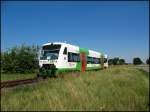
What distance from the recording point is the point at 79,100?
8477 mm

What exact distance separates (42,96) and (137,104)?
10.2 ft

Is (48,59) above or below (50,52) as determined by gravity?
below

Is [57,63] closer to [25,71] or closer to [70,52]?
[70,52]

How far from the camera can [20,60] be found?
36688 mm

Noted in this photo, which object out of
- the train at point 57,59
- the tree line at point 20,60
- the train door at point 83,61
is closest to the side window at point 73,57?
the train at point 57,59

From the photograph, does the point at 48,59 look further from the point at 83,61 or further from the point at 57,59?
the point at 83,61

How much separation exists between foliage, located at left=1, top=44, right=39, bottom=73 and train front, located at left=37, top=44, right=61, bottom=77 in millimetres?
13741

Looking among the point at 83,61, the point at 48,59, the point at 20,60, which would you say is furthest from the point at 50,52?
the point at 20,60

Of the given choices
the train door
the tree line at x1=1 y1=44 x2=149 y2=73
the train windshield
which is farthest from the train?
the tree line at x1=1 y1=44 x2=149 y2=73

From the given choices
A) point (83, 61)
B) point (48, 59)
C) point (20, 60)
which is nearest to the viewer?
point (48, 59)

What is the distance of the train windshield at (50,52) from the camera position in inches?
883

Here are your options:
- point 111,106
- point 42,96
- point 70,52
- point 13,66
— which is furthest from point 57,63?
point 13,66

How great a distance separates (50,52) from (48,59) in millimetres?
832

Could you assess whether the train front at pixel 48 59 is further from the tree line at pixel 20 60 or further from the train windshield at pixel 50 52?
the tree line at pixel 20 60
